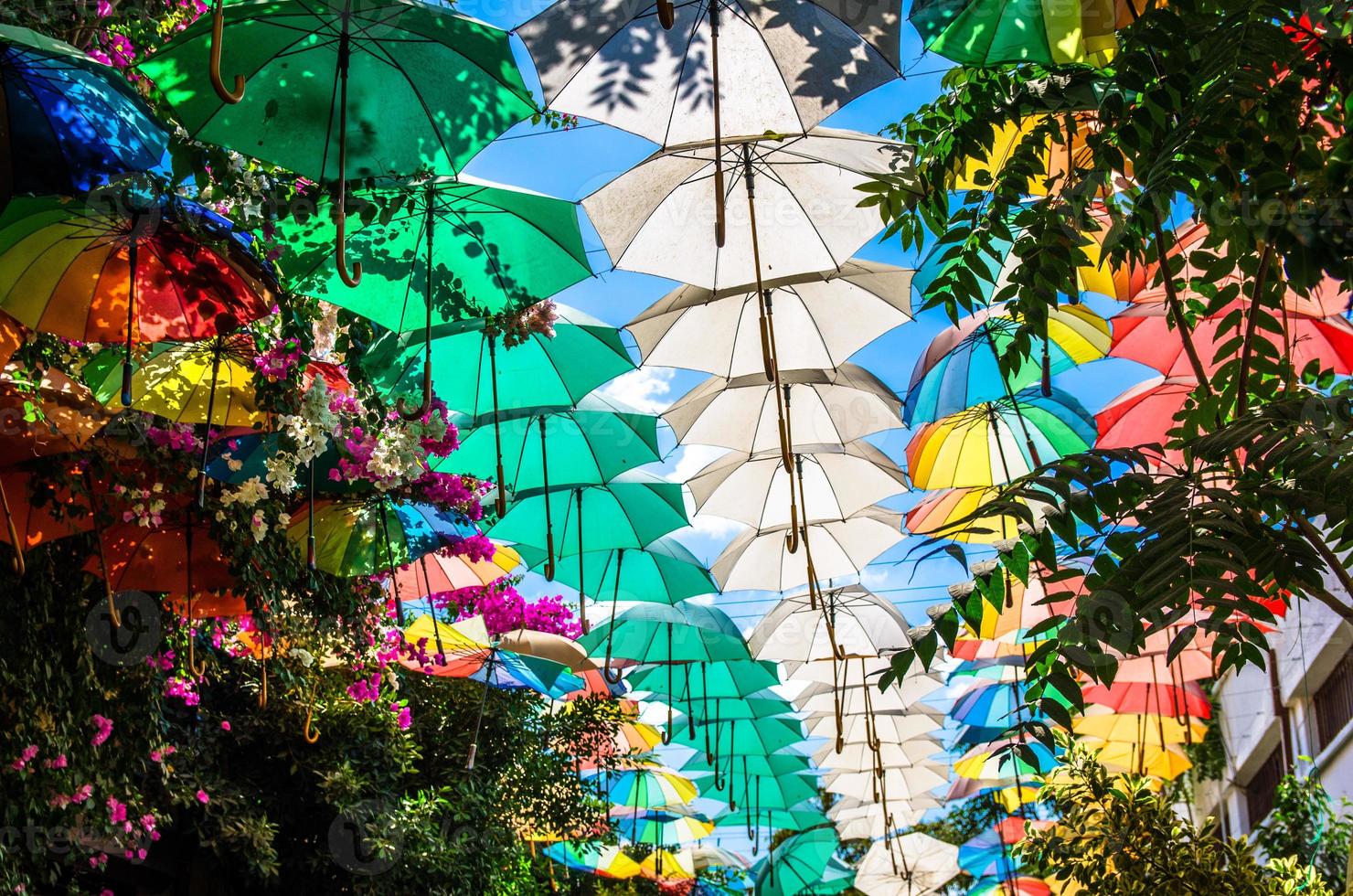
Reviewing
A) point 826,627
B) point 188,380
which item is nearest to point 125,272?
point 188,380

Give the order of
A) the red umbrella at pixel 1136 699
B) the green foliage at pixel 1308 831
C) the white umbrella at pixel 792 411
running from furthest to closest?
the red umbrella at pixel 1136 699
the green foliage at pixel 1308 831
the white umbrella at pixel 792 411

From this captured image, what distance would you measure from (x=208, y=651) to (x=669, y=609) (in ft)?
16.8

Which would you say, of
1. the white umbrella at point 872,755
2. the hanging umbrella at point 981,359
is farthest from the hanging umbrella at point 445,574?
the white umbrella at point 872,755

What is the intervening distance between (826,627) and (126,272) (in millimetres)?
8806

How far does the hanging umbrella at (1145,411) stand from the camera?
7938mm

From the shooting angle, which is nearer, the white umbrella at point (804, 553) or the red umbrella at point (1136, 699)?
the white umbrella at point (804, 553)

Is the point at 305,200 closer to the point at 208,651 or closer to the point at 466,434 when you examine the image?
the point at 466,434

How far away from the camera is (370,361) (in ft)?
23.6

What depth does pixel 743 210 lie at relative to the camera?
23.3 ft

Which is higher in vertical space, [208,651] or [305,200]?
[305,200]

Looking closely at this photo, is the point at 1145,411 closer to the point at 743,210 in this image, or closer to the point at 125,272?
the point at 743,210

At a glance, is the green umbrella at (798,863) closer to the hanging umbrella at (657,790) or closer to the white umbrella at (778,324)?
the hanging umbrella at (657,790)

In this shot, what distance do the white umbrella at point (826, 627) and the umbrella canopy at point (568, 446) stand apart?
160 inches

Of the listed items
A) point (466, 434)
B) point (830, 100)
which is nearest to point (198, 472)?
point (466, 434)
